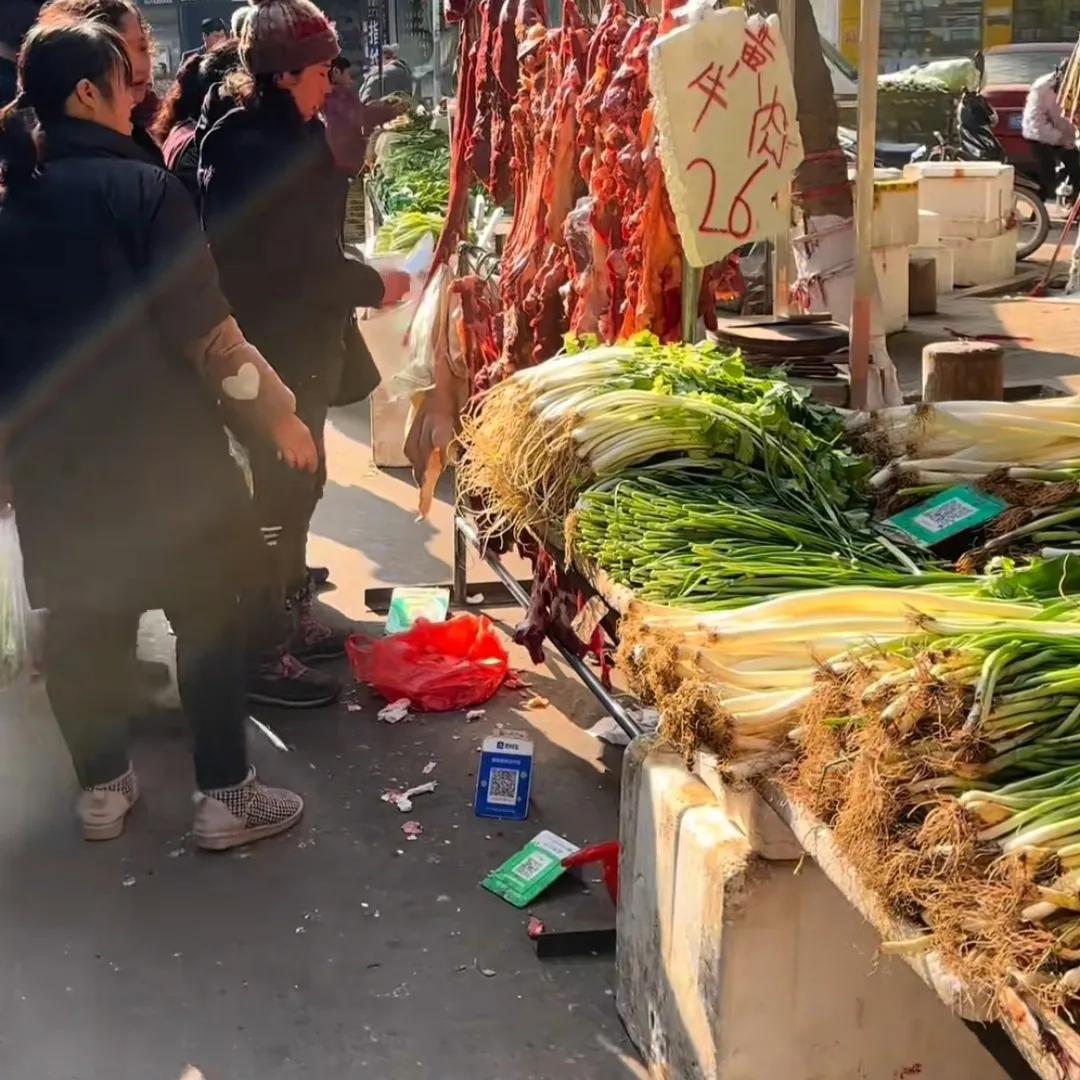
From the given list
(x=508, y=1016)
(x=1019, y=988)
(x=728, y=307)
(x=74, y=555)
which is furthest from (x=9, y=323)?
(x=728, y=307)

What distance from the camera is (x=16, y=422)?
322 centimetres

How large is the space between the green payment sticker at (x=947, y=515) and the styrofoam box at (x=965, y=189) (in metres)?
7.76

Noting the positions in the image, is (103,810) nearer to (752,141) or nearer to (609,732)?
(609,732)

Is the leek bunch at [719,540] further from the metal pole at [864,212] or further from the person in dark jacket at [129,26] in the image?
the person in dark jacket at [129,26]

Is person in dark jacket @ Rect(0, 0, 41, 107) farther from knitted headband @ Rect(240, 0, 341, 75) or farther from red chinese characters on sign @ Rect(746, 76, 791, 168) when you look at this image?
red chinese characters on sign @ Rect(746, 76, 791, 168)

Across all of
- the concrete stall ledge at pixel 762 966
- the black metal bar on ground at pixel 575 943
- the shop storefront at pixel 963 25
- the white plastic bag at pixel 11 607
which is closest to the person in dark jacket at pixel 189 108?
the white plastic bag at pixel 11 607

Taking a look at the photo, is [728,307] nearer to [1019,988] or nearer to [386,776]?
[386,776]

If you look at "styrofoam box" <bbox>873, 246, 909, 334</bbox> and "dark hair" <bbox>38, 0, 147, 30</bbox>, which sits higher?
"dark hair" <bbox>38, 0, 147, 30</bbox>

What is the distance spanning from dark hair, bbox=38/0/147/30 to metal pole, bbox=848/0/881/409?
1932 mm

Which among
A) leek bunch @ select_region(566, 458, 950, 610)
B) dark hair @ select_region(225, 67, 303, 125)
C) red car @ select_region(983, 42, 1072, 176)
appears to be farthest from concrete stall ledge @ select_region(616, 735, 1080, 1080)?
red car @ select_region(983, 42, 1072, 176)

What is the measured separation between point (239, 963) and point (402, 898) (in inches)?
16.4

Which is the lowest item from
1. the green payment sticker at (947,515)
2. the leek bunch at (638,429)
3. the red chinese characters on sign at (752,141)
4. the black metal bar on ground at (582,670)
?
the black metal bar on ground at (582,670)

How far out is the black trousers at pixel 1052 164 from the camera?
1232cm

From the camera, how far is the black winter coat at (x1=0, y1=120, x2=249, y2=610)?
3104mm
